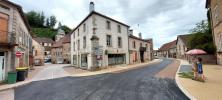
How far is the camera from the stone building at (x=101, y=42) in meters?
17.8

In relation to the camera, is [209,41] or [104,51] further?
[209,41]

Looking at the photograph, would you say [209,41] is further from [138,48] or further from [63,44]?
[63,44]

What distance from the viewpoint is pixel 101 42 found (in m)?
18.5

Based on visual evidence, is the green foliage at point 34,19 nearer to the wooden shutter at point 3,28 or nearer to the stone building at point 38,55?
the stone building at point 38,55

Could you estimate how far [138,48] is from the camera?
2894 cm

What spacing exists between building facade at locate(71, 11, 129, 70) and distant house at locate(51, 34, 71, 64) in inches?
662

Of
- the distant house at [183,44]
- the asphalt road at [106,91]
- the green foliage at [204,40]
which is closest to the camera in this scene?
the asphalt road at [106,91]

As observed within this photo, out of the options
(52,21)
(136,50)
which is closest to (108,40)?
(136,50)

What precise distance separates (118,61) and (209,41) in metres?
16.0

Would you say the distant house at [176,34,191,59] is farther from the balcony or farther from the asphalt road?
the balcony

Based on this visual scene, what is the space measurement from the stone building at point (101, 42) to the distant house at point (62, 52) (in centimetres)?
1680

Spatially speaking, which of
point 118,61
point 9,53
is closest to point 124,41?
point 118,61

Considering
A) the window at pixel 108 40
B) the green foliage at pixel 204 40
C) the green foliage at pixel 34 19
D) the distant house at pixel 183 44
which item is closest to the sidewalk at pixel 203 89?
the window at pixel 108 40

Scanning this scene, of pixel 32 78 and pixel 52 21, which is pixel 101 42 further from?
pixel 52 21
